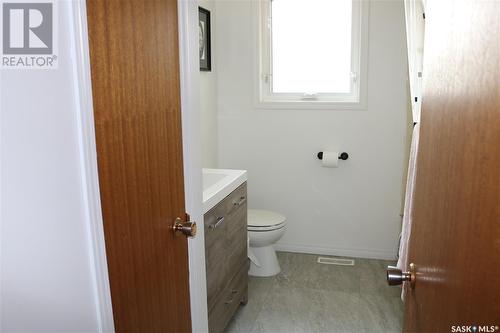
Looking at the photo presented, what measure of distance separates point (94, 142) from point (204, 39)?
2369mm

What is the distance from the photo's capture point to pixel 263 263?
337 cm

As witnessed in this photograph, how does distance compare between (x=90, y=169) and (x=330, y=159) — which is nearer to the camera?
(x=90, y=169)

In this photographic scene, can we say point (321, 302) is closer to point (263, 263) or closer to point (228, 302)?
point (263, 263)

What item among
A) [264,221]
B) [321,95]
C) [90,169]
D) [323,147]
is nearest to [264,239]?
[264,221]

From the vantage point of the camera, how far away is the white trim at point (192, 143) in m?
1.64

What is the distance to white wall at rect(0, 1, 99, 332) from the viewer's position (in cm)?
101

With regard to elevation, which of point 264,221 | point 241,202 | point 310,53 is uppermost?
point 310,53

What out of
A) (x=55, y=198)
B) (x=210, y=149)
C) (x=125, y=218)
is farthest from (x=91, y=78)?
(x=210, y=149)

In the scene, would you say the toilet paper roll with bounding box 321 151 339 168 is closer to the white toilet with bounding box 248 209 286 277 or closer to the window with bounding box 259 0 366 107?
the window with bounding box 259 0 366 107

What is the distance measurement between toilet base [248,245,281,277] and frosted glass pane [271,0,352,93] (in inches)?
48.3

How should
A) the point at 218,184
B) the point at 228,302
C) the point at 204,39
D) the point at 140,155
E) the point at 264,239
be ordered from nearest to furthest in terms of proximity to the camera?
the point at 140,155
the point at 218,184
the point at 228,302
the point at 264,239
the point at 204,39

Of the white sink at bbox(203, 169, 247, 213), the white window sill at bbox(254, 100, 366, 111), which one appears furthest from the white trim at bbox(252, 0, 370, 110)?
the white sink at bbox(203, 169, 247, 213)

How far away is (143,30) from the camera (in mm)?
1334

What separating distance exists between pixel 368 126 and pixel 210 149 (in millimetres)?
1179
